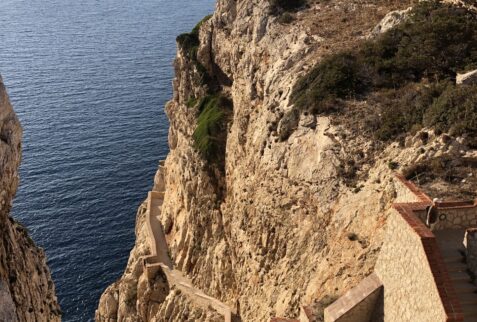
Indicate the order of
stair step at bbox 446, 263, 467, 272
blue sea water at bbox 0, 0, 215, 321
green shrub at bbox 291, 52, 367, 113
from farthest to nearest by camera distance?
blue sea water at bbox 0, 0, 215, 321 → green shrub at bbox 291, 52, 367, 113 → stair step at bbox 446, 263, 467, 272

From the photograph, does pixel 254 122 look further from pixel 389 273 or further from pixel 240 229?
pixel 389 273

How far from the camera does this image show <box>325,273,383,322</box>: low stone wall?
16.7m

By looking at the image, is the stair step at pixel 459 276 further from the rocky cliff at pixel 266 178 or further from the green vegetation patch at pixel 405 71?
the green vegetation patch at pixel 405 71

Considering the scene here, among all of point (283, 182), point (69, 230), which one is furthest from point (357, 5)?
point (69, 230)

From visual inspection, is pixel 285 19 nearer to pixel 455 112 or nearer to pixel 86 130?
pixel 455 112

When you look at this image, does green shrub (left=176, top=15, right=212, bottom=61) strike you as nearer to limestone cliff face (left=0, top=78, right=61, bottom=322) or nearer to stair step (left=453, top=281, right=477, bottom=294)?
limestone cliff face (left=0, top=78, right=61, bottom=322)

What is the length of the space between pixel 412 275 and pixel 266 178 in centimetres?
1594

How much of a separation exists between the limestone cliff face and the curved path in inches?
454

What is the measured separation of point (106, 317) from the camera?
48.7 m

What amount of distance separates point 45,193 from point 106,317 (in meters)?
25.1

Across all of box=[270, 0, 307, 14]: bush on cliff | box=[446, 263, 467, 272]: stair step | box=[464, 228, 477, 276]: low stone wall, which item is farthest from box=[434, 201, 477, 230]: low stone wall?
box=[270, 0, 307, 14]: bush on cliff

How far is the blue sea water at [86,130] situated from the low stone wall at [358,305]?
41975 millimetres

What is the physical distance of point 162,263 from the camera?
4641 cm

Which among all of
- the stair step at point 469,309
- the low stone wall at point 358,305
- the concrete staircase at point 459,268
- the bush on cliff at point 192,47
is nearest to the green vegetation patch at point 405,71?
the concrete staircase at point 459,268
